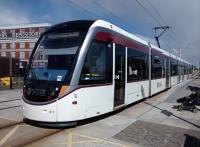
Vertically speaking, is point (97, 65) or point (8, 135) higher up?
point (97, 65)

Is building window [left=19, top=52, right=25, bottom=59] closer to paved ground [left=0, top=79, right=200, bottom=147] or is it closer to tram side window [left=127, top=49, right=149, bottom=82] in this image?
tram side window [left=127, top=49, right=149, bottom=82]

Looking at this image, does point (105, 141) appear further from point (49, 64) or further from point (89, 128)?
point (49, 64)

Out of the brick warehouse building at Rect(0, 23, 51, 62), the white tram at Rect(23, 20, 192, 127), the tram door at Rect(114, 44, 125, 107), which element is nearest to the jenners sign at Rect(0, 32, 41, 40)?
the brick warehouse building at Rect(0, 23, 51, 62)

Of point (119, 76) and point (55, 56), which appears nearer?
point (55, 56)

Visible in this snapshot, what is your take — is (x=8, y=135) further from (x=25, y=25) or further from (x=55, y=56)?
(x=25, y=25)

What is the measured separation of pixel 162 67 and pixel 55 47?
40.2ft

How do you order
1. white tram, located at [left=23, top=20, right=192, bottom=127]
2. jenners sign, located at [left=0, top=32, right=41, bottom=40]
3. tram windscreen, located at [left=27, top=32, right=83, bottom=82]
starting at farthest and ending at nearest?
jenners sign, located at [left=0, top=32, right=41, bottom=40], tram windscreen, located at [left=27, top=32, right=83, bottom=82], white tram, located at [left=23, top=20, right=192, bottom=127]

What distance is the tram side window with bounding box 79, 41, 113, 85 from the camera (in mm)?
8023

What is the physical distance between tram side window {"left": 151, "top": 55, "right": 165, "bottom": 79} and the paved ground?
5.91 meters

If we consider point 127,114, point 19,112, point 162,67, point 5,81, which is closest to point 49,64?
point 19,112

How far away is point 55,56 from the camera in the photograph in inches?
319

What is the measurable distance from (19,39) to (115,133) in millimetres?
73852

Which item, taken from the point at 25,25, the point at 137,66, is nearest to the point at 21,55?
the point at 25,25

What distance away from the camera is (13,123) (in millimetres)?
8523
